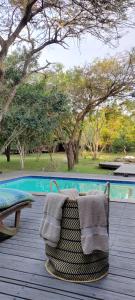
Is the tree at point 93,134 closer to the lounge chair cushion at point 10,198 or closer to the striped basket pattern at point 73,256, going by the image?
the lounge chair cushion at point 10,198

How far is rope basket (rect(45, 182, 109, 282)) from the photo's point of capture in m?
2.48

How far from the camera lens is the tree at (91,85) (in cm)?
1330

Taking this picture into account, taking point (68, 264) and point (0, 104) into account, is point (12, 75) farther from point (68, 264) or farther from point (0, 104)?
point (68, 264)

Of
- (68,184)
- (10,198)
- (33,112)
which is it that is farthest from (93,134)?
(10,198)

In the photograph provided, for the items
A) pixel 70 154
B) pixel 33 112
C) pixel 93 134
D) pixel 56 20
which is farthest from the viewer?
pixel 93 134

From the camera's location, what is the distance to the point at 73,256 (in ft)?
8.18

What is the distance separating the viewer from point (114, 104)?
15.8 meters

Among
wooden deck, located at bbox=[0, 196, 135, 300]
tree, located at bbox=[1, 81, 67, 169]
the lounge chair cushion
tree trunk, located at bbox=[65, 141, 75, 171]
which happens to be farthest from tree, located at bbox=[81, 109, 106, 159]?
wooden deck, located at bbox=[0, 196, 135, 300]

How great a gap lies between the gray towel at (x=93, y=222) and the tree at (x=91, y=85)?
410 inches

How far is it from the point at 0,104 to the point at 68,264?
300 inches

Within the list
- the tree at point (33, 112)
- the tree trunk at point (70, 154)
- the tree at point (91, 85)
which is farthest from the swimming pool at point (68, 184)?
the tree at point (91, 85)

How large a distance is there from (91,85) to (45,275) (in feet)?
38.9

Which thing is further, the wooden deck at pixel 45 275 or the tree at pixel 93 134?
the tree at pixel 93 134

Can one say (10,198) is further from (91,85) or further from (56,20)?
(91,85)
